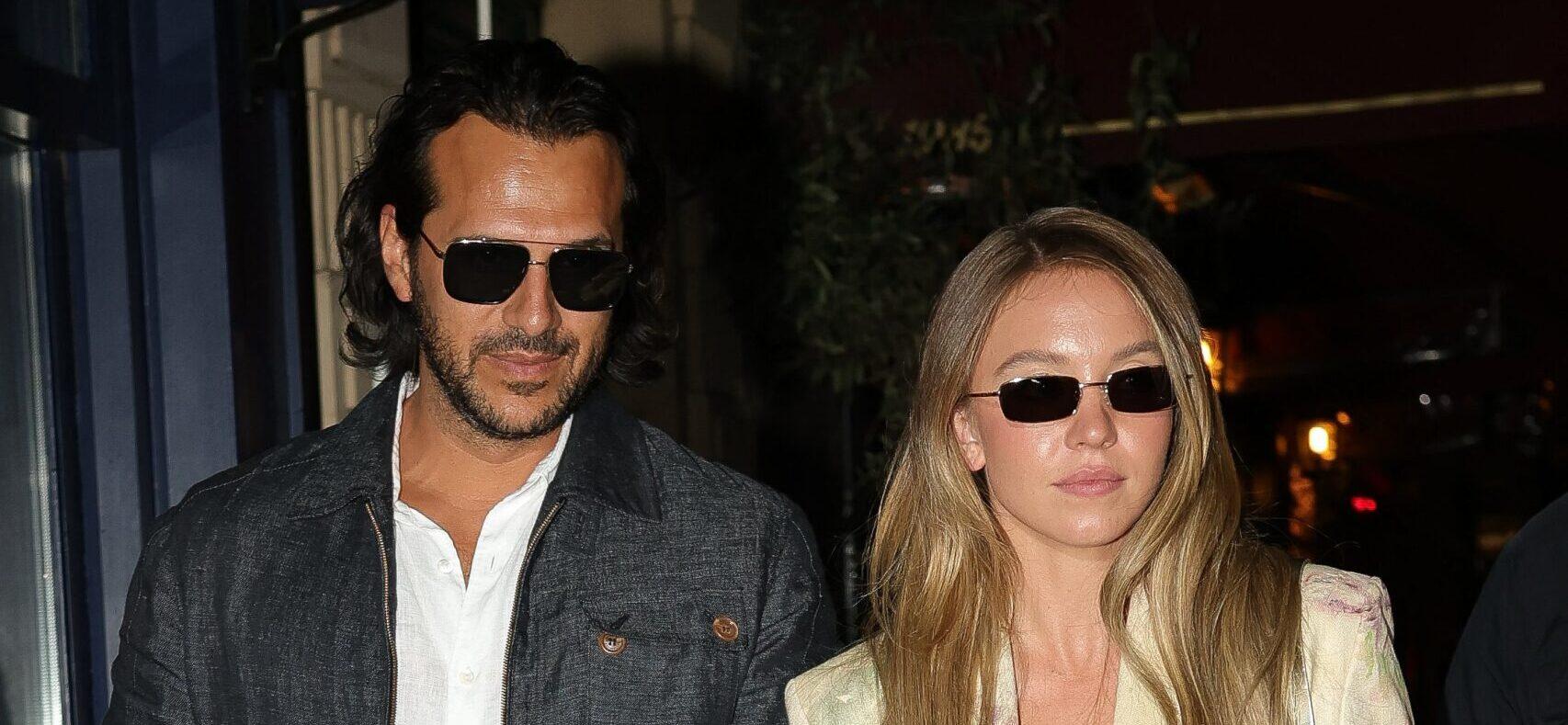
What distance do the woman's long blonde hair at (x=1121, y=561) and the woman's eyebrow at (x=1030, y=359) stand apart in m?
0.09

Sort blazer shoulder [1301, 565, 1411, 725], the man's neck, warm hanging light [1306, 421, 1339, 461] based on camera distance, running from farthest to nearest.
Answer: warm hanging light [1306, 421, 1339, 461] → the man's neck → blazer shoulder [1301, 565, 1411, 725]

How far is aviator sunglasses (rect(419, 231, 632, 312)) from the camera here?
2.44 m

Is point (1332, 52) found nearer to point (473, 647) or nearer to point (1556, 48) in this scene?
point (1556, 48)

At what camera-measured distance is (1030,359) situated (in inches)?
92.4

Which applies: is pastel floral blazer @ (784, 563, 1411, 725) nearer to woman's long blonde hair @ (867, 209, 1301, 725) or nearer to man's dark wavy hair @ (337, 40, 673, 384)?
woman's long blonde hair @ (867, 209, 1301, 725)

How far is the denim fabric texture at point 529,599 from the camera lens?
240 cm

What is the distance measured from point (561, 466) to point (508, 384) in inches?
8.4

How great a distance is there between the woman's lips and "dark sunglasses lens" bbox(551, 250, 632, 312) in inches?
30.0

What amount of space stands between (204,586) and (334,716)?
0.31 metres

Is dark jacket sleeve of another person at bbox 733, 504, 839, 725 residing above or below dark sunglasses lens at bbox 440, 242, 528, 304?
below

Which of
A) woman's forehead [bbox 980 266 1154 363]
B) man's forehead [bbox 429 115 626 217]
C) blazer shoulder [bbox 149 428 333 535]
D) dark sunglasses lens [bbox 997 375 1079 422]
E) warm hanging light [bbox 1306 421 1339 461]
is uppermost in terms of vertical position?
man's forehead [bbox 429 115 626 217]

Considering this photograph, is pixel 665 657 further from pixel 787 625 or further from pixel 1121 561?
pixel 1121 561

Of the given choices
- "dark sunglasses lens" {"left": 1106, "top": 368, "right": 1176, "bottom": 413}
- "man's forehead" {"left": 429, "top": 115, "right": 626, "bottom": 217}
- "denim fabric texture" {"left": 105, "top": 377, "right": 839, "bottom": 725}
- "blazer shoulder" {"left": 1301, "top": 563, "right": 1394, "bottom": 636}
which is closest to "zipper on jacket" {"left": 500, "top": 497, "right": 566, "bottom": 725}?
"denim fabric texture" {"left": 105, "top": 377, "right": 839, "bottom": 725}

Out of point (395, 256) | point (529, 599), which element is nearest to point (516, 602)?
point (529, 599)
